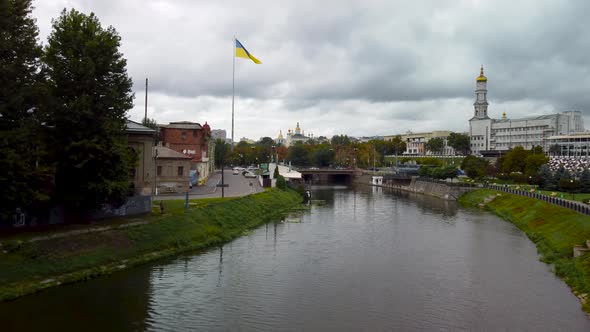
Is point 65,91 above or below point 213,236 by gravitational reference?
above

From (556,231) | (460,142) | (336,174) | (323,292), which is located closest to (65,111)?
(323,292)

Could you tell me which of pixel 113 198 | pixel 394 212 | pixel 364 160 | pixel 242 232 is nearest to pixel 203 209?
pixel 242 232

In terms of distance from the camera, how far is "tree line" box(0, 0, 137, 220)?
2794 centimetres

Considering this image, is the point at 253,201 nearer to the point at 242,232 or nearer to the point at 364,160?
the point at 242,232

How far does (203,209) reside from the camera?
4462 cm

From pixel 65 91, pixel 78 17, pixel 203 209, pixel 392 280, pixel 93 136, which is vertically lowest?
pixel 392 280

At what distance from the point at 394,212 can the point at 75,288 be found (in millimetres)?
48475

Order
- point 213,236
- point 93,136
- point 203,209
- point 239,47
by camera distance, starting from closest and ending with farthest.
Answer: point 93,136, point 213,236, point 203,209, point 239,47

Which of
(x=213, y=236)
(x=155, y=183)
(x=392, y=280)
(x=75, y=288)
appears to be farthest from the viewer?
(x=155, y=183)

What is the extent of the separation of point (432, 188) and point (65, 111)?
82382mm

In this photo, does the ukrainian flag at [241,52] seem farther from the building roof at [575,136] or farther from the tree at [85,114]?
the building roof at [575,136]

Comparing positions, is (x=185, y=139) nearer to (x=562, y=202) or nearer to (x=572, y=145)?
(x=562, y=202)

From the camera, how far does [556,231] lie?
42.5 m

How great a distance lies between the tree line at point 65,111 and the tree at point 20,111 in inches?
2.2
